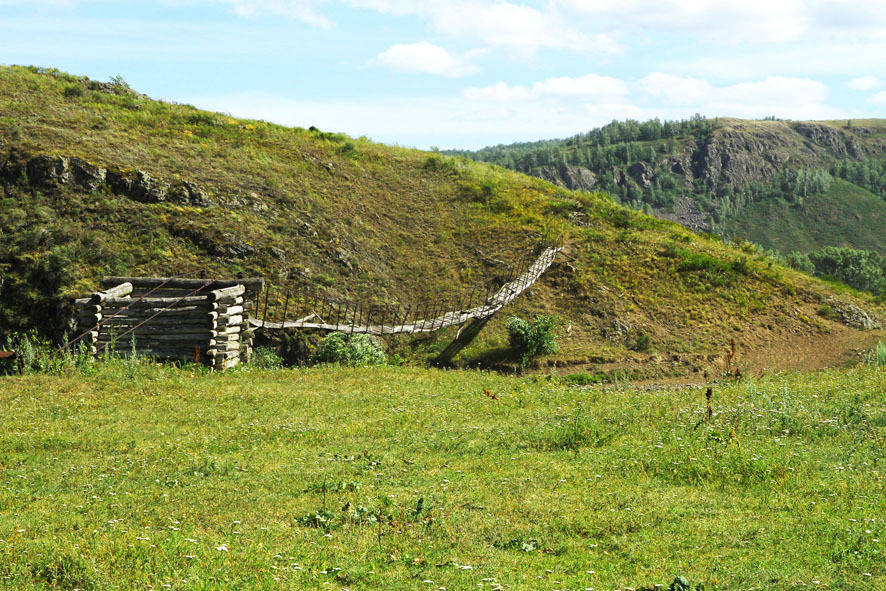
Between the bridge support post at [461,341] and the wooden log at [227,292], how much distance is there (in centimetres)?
753

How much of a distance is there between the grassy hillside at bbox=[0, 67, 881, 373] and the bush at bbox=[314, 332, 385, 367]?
3.30 meters

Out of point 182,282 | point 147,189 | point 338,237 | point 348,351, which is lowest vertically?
point 348,351

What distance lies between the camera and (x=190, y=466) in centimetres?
1016

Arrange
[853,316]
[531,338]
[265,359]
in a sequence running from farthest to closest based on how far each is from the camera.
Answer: [853,316] < [531,338] < [265,359]

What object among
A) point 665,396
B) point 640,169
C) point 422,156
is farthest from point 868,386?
point 640,169

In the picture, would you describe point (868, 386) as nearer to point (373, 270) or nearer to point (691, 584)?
point (691, 584)

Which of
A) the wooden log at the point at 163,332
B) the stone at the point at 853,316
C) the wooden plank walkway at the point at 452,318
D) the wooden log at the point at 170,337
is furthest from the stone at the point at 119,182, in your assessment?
the stone at the point at 853,316

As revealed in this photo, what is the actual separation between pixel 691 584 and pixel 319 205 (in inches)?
1179

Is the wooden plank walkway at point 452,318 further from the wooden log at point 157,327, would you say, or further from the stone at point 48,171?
the stone at point 48,171

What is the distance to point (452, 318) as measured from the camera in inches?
984

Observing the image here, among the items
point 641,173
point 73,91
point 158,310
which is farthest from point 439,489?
point 641,173

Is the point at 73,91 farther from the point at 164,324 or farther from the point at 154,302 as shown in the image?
the point at 164,324

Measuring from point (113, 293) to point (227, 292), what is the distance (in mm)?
3143

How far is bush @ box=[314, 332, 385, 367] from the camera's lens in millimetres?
21906
